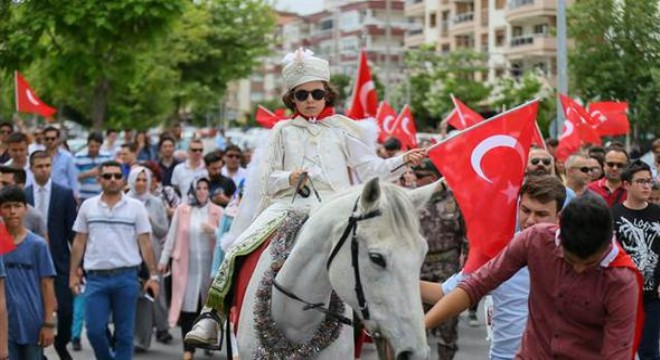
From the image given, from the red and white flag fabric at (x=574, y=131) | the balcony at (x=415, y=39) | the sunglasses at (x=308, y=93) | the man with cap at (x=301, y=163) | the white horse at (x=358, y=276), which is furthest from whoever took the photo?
the balcony at (x=415, y=39)

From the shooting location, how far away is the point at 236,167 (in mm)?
16406

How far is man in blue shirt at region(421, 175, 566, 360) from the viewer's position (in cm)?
674

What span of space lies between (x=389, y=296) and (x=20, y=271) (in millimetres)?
4607

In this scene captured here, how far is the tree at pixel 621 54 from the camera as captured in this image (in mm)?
19281

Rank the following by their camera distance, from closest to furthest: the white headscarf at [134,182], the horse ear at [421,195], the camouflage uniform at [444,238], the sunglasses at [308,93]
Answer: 1. the horse ear at [421,195]
2. the sunglasses at [308,93]
3. the camouflage uniform at [444,238]
4. the white headscarf at [134,182]

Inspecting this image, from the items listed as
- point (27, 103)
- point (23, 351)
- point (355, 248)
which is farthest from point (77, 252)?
point (27, 103)

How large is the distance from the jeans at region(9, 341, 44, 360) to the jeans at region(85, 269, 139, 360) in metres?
1.58

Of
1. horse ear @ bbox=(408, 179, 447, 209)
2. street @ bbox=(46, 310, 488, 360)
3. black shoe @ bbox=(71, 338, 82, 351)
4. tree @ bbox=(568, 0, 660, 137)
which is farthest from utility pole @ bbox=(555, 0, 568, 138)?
horse ear @ bbox=(408, 179, 447, 209)

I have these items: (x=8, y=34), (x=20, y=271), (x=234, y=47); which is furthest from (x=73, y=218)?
(x=234, y=47)

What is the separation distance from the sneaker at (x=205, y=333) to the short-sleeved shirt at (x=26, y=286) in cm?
219

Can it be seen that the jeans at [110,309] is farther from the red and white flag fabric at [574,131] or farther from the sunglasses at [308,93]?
the red and white flag fabric at [574,131]

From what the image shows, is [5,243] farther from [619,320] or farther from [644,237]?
[644,237]

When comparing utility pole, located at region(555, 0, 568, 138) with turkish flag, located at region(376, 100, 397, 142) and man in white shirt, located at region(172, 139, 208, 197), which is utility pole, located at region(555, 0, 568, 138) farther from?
man in white shirt, located at region(172, 139, 208, 197)

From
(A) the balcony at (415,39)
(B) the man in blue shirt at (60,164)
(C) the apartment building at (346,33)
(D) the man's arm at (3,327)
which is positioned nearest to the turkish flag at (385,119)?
(B) the man in blue shirt at (60,164)
